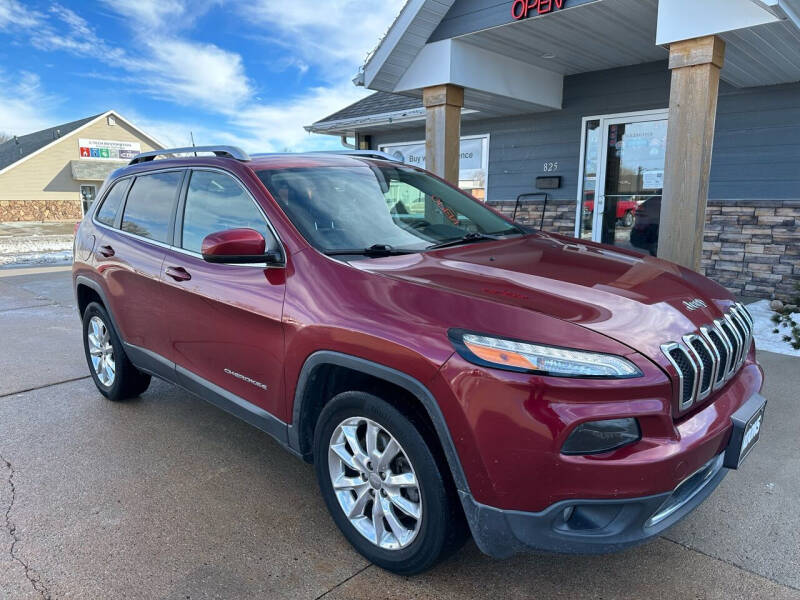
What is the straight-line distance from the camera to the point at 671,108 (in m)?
5.11

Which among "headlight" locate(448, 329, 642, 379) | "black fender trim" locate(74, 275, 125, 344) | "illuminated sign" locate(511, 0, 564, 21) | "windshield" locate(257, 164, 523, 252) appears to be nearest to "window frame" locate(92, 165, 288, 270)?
"windshield" locate(257, 164, 523, 252)

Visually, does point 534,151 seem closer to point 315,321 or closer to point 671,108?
point 671,108

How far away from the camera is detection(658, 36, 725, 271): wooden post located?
16.2ft

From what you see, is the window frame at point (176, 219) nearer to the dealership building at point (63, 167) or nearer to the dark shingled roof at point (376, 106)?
the dark shingled roof at point (376, 106)

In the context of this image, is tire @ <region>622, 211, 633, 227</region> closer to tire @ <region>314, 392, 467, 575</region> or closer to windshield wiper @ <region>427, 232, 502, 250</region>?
windshield wiper @ <region>427, 232, 502, 250</region>

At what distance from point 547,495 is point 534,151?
8371 millimetres

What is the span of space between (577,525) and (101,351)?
3748 mm

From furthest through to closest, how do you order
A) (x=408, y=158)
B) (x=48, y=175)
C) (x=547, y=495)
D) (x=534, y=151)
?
(x=48, y=175) → (x=408, y=158) → (x=534, y=151) → (x=547, y=495)

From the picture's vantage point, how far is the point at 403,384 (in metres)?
2.07

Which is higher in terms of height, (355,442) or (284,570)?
(355,442)

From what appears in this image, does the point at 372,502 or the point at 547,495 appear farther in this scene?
the point at 372,502

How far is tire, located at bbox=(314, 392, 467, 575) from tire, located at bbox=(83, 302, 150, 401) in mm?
2225

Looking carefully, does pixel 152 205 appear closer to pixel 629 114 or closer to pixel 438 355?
pixel 438 355

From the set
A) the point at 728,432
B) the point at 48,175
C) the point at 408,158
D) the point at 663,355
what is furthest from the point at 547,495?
the point at 48,175
